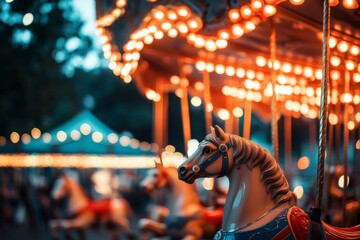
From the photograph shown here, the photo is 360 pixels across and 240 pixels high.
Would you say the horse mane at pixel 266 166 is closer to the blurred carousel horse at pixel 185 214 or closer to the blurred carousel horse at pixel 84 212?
the blurred carousel horse at pixel 185 214

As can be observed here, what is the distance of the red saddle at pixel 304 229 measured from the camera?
162 inches

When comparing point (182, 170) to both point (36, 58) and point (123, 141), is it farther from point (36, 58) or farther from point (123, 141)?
point (123, 141)

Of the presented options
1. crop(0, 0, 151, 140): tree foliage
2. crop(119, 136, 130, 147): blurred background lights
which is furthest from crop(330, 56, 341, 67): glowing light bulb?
crop(119, 136, 130, 147): blurred background lights

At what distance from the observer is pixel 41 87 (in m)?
18.3

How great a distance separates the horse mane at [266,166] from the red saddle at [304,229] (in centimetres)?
11

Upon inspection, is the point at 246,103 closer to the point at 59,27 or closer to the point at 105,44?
the point at 105,44

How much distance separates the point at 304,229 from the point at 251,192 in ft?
1.38

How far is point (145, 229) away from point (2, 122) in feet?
34.3

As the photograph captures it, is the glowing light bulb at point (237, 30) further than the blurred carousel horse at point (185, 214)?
No

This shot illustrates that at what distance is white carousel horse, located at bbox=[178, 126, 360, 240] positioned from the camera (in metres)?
4.14

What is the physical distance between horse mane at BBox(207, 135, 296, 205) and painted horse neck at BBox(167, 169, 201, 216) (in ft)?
11.6

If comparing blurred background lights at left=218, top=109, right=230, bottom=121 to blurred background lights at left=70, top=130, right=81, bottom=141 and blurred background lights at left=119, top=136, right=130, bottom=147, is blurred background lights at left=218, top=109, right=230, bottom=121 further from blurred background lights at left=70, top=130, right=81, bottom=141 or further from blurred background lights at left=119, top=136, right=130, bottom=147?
blurred background lights at left=119, top=136, right=130, bottom=147

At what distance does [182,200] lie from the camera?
793cm

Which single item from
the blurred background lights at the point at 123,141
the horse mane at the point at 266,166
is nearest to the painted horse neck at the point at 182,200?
the horse mane at the point at 266,166
